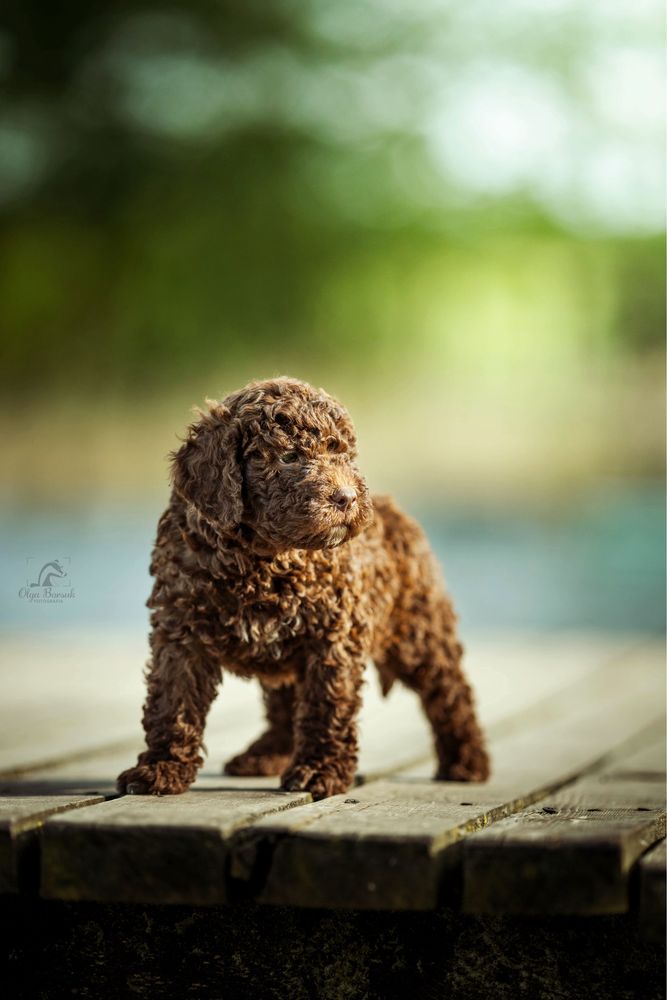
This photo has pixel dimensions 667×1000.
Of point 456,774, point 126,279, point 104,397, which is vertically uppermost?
point 126,279

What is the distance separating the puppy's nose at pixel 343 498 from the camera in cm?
215

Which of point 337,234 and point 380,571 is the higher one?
point 337,234

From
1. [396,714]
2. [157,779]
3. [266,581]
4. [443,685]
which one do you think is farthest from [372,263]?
[157,779]

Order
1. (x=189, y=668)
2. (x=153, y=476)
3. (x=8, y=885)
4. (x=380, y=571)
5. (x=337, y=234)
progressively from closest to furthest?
(x=8, y=885) < (x=189, y=668) < (x=380, y=571) < (x=153, y=476) < (x=337, y=234)

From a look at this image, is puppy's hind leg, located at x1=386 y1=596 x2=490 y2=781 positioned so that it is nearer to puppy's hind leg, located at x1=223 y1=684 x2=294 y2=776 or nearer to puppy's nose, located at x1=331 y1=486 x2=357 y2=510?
puppy's hind leg, located at x1=223 y1=684 x2=294 y2=776

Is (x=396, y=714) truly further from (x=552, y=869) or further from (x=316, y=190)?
(x=316, y=190)

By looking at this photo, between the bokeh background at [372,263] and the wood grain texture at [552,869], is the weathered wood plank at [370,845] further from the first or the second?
the bokeh background at [372,263]

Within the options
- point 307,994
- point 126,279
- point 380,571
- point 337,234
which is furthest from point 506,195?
point 307,994

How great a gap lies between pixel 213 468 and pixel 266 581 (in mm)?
234

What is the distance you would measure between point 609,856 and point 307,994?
0.57 meters

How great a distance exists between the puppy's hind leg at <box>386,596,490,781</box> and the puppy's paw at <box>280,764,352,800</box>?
0.49 meters

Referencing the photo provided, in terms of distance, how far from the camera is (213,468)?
2273mm

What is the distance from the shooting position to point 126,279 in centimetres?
926

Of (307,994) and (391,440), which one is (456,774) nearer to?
(307,994)
